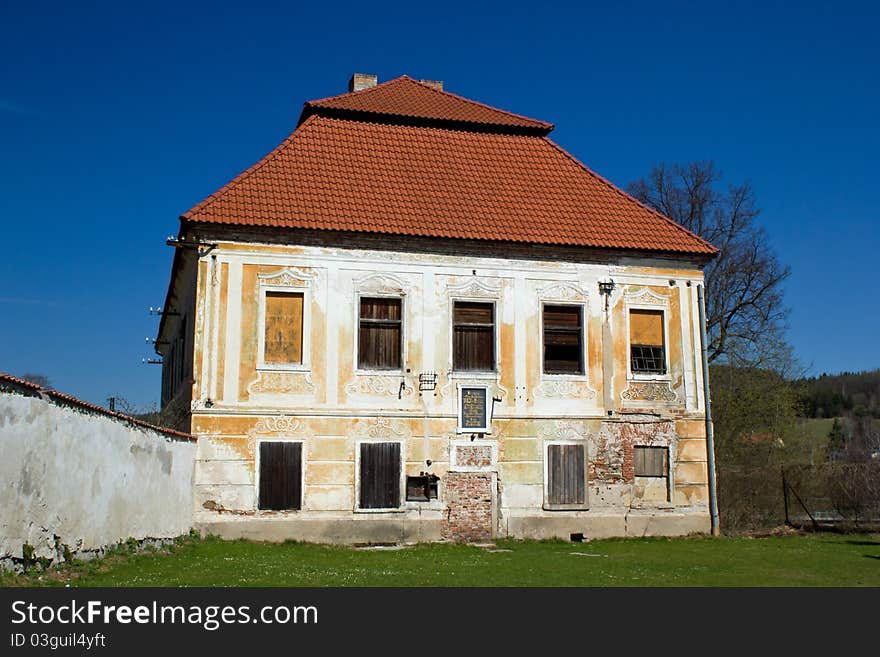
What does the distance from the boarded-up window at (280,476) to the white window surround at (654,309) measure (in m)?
8.26

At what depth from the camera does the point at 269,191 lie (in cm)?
2016

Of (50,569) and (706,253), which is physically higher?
Answer: (706,253)

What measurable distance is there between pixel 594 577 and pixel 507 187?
11.9 meters

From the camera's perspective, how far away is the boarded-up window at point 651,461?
2098cm

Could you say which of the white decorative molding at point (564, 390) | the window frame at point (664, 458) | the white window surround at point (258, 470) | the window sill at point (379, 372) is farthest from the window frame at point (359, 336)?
Answer: the window frame at point (664, 458)

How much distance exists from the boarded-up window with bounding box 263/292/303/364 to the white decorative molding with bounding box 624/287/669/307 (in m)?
8.11

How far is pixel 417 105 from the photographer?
941 inches

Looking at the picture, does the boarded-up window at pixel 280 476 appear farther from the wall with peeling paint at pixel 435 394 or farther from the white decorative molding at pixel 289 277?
the white decorative molding at pixel 289 277

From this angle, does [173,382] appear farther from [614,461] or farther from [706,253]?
[706,253]

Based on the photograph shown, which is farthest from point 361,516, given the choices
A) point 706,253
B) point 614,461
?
point 706,253

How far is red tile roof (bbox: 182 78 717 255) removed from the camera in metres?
20.1

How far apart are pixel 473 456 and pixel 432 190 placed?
21.7ft

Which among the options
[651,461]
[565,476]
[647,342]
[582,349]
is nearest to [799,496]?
[651,461]
